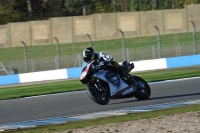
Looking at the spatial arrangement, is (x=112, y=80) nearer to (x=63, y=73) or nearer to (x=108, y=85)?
(x=108, y=85)

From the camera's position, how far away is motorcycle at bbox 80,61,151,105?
39.0ft

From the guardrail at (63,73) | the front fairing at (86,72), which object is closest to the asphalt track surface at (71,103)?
the front fairing at (86,72)

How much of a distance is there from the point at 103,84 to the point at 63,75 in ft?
41.0

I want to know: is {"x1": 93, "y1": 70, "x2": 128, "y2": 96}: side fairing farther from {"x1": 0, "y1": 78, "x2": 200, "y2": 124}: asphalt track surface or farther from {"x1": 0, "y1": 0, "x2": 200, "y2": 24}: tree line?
{"x1": 0, "y1": 0, "x2": 200, "y2": 24}: tree line

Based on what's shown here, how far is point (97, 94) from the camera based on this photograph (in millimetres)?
11945

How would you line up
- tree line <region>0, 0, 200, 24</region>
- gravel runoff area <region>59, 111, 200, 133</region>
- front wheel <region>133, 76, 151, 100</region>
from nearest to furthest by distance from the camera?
gravel runoff area <region>59, 111, 200, 133</region> → front wheel <region>133, 76, 151, 100</region> → tree line <region>0, 0, 200, 24</region>

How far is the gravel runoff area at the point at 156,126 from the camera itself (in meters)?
8.21

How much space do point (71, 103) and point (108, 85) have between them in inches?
64.1

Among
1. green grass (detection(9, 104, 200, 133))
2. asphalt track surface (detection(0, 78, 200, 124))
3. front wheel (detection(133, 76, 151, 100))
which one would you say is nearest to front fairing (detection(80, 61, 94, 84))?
asphalt track surface (detection(0, 78, 200, 124))

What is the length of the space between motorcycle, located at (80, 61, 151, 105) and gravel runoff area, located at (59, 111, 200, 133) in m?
2.81

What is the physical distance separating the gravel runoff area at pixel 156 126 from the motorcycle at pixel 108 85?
2.81 meters

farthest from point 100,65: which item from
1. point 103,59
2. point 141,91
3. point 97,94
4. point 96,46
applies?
point 96,46

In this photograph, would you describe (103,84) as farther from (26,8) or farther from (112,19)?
(26,8)

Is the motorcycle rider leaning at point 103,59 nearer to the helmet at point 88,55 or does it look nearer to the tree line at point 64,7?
the helmet at point 88,55
